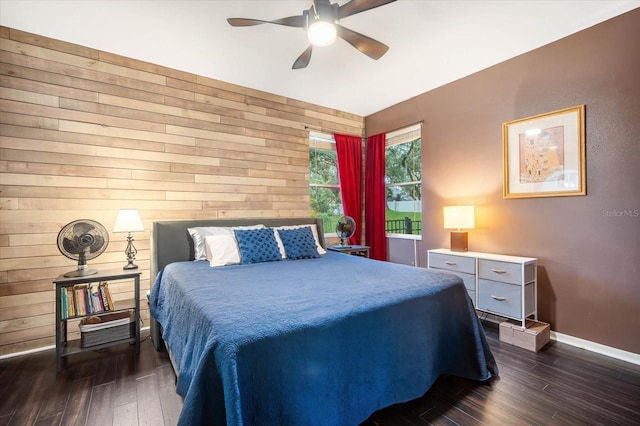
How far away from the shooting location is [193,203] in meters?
3.25

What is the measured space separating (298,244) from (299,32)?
1952 mm

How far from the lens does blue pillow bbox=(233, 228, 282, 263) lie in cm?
A: 277

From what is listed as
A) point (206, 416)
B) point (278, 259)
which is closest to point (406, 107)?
point (278, 259)

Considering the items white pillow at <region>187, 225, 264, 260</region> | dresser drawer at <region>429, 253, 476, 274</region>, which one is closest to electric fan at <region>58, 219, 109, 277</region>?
white pillow at <region>187, 225, 264, 260</region>

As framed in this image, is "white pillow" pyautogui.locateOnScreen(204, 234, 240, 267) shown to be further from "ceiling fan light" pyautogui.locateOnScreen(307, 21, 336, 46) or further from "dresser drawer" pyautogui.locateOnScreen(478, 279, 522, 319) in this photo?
"dresser drawer" pyautogui.locateOnScreen(478, 279, 522, 319)

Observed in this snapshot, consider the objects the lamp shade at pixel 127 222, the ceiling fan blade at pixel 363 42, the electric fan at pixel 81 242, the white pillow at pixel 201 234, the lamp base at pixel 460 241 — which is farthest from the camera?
the lamp base at pixel 460 241

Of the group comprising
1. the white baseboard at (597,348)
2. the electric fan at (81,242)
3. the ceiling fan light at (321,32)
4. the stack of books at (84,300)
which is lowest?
the white baseboard at (597,348)

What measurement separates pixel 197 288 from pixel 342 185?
9.65 feet

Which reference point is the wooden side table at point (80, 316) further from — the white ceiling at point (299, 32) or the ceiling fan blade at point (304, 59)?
the ceiling fan blade at point (304, 59)

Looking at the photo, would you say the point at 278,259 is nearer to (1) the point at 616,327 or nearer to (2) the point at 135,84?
(2) the point at 135,84

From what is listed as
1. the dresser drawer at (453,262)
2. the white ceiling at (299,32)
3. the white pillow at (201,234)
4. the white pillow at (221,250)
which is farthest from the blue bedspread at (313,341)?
the white ceiling at (299,32)

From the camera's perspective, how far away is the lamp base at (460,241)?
321cm

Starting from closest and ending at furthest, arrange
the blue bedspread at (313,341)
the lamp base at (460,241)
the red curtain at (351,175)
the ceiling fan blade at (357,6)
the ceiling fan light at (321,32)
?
the blue bedspread at (313,341)
the ceiling fan blade at (357,6)
the ceiling fan light at (321,32)
the lamp base at (460,241)
the red curtain at (351,175)

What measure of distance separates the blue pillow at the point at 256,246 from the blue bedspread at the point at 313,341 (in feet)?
1.50
